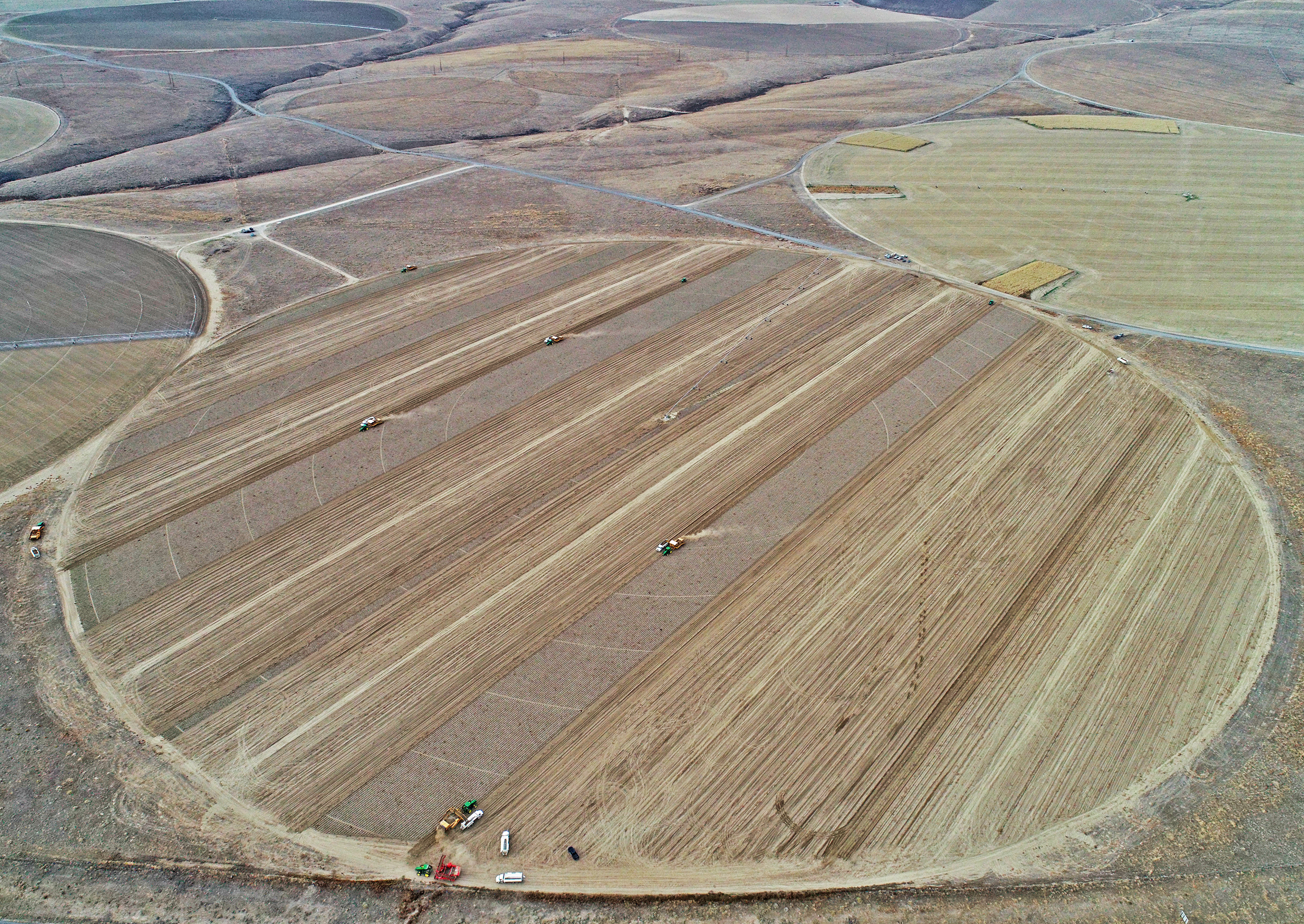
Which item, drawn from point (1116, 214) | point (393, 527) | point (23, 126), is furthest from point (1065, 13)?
point (393, 527)

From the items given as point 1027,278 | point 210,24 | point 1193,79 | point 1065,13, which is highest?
point 1065,13

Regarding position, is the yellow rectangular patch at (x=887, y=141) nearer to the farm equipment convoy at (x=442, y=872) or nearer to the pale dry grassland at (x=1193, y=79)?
the pale dry grassland at (x=1193, y=79)

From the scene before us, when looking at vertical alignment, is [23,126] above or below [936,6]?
below

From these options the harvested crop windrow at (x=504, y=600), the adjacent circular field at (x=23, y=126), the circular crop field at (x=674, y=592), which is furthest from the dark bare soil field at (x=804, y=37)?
the harvested crop windrow at (x=504, y=600)

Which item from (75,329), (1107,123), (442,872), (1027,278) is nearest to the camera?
(442,872)

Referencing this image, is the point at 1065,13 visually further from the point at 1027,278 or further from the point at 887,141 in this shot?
the point at 1027,278

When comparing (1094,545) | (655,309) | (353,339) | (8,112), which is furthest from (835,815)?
(8,112)
